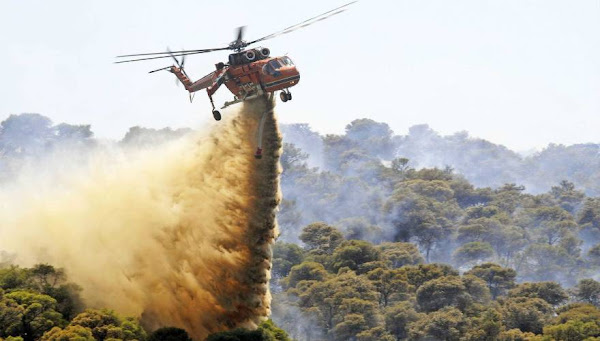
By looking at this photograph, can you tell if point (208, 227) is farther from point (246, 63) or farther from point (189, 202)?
point (246, 63)

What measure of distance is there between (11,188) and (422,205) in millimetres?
93927

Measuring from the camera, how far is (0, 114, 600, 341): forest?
62.0 metres

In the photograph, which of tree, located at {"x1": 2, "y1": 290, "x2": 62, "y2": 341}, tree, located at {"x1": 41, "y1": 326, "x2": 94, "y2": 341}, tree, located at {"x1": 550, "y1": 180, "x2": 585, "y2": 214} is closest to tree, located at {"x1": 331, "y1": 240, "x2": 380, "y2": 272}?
tree, located at {"x1": 2, "y1": 290, "x2": 62, "y2": 341}

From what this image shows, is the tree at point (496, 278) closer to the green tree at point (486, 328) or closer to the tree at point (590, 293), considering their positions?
the tree at point (590, 293)

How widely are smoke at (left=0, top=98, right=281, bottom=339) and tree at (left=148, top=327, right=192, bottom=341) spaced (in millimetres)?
714

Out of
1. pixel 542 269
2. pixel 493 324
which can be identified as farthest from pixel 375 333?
pixel 542 269

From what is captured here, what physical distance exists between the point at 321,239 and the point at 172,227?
2782 inches

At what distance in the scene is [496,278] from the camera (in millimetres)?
110375

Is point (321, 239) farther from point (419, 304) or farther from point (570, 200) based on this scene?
point (570, 200)

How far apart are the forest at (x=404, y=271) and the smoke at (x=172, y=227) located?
148cm

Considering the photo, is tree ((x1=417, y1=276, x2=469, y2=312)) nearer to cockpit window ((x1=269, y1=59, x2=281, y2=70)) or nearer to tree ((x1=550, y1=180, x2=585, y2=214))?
cockpit window ((x1=269, y1=59, x2=281, y2=70))

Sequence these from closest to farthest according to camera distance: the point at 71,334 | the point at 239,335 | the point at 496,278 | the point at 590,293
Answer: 1. the point at 71,334
2. the point at 239,335
3. the point at 590,293
4. the point at 496,278

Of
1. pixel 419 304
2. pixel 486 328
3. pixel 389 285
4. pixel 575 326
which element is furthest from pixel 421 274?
pixel 575 326

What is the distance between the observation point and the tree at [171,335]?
186 feet
